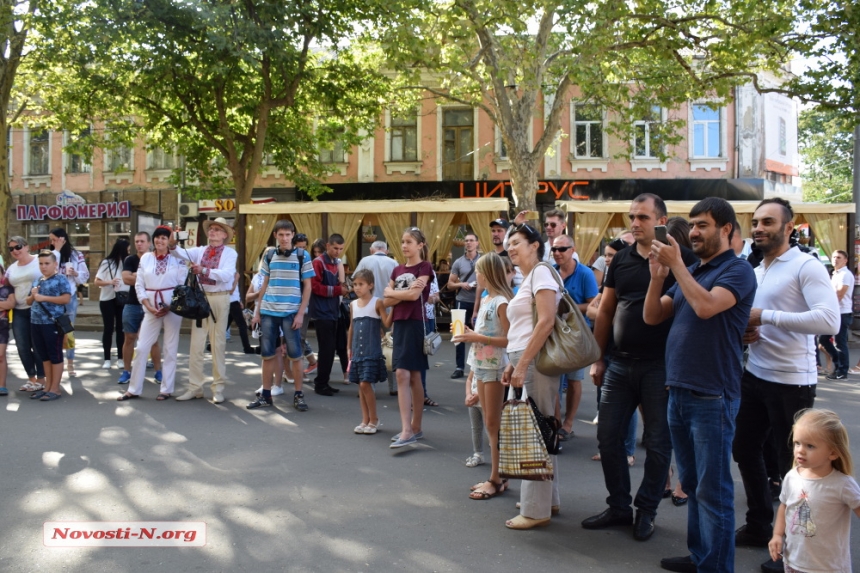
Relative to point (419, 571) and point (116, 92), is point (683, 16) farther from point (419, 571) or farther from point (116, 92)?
point (419, 571)

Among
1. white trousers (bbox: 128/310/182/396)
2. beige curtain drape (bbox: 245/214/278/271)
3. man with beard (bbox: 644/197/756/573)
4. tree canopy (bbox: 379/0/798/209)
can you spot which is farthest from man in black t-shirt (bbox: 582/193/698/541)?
beige curtain drape (bbox: 245/214/278/271)

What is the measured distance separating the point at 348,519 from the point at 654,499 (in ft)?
6.00

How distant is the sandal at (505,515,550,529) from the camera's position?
4629 mm

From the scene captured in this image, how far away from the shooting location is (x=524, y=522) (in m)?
4.64

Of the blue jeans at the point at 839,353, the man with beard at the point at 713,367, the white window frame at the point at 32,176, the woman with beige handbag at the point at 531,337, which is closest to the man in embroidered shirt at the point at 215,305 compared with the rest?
the woman with beige handbag at the point at 531,337

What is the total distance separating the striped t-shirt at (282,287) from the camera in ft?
26.8

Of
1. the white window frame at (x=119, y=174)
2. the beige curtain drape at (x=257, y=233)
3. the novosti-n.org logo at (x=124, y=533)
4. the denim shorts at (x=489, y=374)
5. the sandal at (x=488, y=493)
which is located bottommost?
the novosti-n.org logo at (x=124, y=533)

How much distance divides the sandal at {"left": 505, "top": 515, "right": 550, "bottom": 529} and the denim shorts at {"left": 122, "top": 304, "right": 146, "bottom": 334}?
673 centimetres

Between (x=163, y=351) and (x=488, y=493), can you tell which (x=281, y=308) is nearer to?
(x=163, y=351)

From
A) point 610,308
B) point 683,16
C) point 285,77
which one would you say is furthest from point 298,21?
point 610,308

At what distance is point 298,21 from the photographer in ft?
55.4

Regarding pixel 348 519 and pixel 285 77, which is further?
pixel 285 77

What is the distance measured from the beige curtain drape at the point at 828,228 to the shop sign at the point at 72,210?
22.2 metres

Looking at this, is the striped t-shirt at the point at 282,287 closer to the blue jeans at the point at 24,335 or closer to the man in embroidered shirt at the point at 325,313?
the man in embroidered shirt at the point at 325,313
